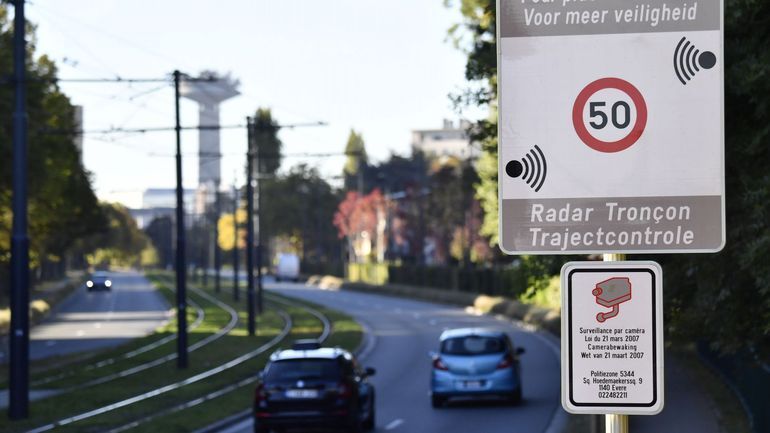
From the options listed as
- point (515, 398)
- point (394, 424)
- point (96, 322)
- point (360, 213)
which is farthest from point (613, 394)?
point (360, 213)

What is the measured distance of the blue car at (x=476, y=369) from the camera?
30109 millimetres

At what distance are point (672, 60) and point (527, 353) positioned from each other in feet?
136

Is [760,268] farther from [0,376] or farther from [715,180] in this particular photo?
[0,376]

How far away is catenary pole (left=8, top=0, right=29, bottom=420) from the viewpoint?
27.0 metres

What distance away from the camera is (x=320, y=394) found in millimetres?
24031

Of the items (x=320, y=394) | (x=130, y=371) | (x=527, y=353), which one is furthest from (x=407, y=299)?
(x=320, y=394)

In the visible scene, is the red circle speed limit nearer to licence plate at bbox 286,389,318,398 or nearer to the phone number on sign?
the phone number on sign

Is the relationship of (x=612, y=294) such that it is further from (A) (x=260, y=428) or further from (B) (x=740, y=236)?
A: (A) (x=260, y=428)

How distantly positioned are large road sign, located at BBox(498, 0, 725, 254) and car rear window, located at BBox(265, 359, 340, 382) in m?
19.0

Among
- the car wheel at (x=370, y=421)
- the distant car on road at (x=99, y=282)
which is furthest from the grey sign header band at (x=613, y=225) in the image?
the distant car on road at (x=99, y=282)

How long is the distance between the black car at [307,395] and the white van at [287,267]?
389ft

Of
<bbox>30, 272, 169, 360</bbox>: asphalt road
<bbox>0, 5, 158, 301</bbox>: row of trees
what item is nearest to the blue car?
<bbox>0, 5, 158, 301</bbox>: row of trees

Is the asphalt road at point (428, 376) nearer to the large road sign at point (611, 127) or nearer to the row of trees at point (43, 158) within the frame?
the row of trees at point (43, 158)

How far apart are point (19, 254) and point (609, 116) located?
23225mm
